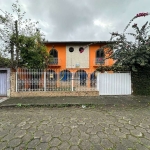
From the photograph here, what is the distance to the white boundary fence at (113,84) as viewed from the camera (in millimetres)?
7453

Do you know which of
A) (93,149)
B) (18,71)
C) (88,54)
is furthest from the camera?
(88,54)

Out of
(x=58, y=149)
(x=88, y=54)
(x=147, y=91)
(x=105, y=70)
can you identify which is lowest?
(x=58, y=149)

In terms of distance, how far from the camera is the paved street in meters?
2.42

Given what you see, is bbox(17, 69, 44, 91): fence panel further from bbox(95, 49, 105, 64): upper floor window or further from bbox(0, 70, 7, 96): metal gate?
bbox(95, 49, 105, 64): upper floor window

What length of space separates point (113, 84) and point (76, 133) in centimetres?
528

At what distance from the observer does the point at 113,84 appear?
7473mm

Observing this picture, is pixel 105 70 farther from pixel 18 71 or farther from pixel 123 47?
pixel 18 71

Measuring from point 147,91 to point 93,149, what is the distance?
681cm

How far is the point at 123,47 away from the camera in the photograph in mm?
7391

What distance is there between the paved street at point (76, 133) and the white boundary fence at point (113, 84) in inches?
135

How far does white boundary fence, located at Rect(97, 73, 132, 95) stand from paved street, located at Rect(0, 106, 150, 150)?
3.43 metres

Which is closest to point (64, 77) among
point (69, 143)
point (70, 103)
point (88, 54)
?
point (70, 103)

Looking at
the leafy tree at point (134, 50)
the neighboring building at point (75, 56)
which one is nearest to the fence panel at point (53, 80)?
the leafy tree at point (134, 50)

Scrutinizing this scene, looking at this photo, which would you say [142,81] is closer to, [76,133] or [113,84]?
[113,84]
